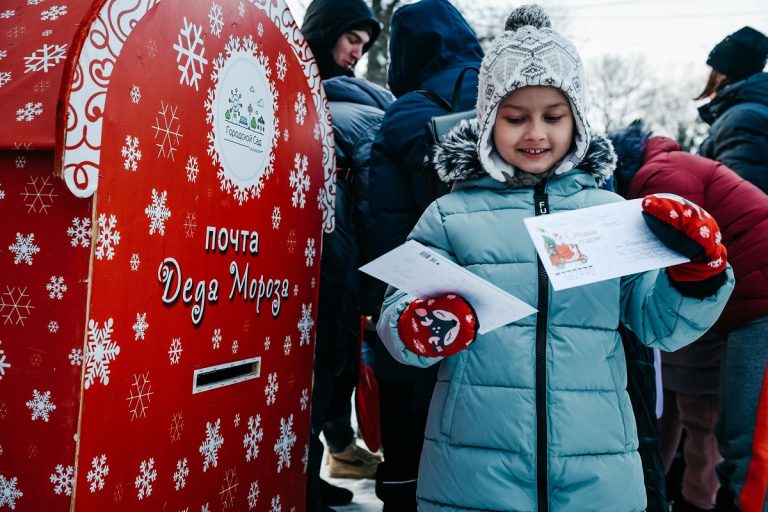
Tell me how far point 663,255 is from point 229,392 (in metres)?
1.10

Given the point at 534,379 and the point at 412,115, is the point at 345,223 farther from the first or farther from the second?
the point at 534,379

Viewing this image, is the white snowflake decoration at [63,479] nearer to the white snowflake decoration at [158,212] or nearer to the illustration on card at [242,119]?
the white snowflake decoration at [158,212]

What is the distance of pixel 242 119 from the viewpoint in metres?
1.82

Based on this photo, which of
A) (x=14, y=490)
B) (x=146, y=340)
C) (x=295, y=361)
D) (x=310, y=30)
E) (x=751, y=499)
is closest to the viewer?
(x=14, y=490)

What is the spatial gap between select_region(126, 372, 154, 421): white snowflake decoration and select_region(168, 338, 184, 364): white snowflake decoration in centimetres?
8

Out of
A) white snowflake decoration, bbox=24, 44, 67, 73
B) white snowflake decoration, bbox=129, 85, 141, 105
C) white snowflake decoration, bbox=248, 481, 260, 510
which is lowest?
white snowflake decoration, bbox=248, 481, 260, 510

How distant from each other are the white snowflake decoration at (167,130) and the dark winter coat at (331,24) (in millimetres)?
1680

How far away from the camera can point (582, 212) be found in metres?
1.49

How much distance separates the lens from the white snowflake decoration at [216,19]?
5.59ft

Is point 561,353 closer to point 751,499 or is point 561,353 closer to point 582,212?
point 582,212

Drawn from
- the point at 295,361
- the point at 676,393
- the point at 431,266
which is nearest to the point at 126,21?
the point at 431,266

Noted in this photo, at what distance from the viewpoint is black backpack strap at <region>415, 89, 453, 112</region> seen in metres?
2.31

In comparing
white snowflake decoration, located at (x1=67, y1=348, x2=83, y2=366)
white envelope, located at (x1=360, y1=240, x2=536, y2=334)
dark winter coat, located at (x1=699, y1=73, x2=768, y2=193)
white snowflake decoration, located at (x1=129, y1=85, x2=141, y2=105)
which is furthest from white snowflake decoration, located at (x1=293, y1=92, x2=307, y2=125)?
dark winter coat, located at (x1=699, y1=73, x2=768, y2=193)

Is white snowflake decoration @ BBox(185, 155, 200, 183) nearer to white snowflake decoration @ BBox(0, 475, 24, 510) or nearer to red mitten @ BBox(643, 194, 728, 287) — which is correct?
white snowflake decoration @ BBox(0, 475, 24, 510)
